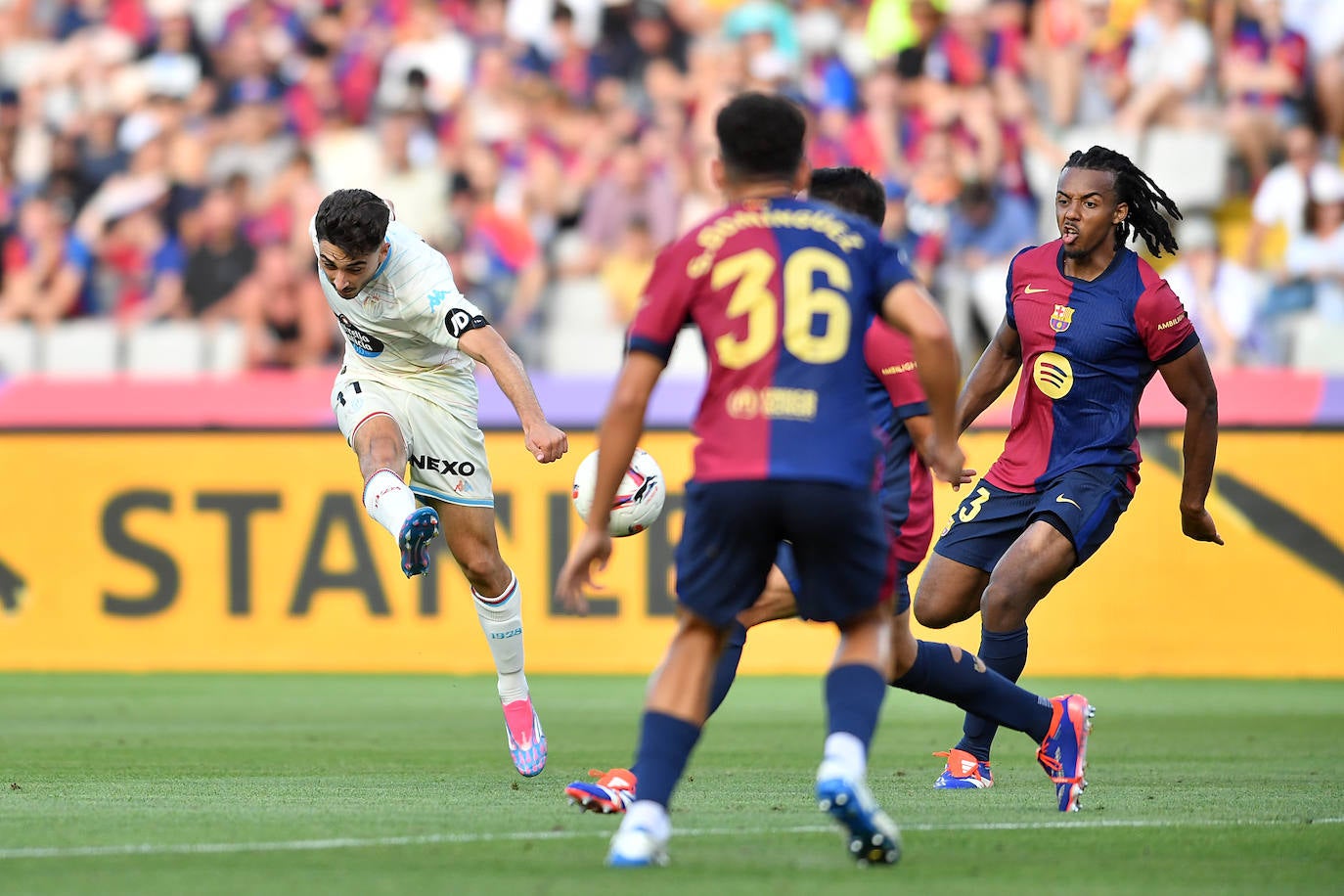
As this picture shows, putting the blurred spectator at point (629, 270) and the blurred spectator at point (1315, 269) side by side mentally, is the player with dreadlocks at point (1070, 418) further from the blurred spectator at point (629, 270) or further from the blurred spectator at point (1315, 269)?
the blurred spectator at point (629, 270)

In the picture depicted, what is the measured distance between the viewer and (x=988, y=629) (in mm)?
7723

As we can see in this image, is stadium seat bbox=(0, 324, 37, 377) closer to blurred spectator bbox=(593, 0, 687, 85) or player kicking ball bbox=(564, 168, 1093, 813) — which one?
blurred spectator bbox=(593, 0, 687, 85)

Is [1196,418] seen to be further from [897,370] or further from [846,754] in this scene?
[846,754]

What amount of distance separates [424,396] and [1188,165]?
31.9 feet

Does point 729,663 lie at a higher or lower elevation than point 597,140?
lower

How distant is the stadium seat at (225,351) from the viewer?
1577 centimetres

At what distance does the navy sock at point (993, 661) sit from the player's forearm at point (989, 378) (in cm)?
91

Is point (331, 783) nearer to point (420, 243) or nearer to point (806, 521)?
point (420, 243)

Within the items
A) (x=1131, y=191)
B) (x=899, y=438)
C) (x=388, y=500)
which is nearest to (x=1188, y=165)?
(x=1131, y=191)

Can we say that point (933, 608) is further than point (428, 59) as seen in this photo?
No

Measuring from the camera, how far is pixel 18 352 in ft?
53.2

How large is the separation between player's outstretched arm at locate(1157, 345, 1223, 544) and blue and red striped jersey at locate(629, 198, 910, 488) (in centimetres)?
280

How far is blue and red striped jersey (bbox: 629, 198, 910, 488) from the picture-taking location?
5.18 meters

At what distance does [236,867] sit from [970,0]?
569 inches
